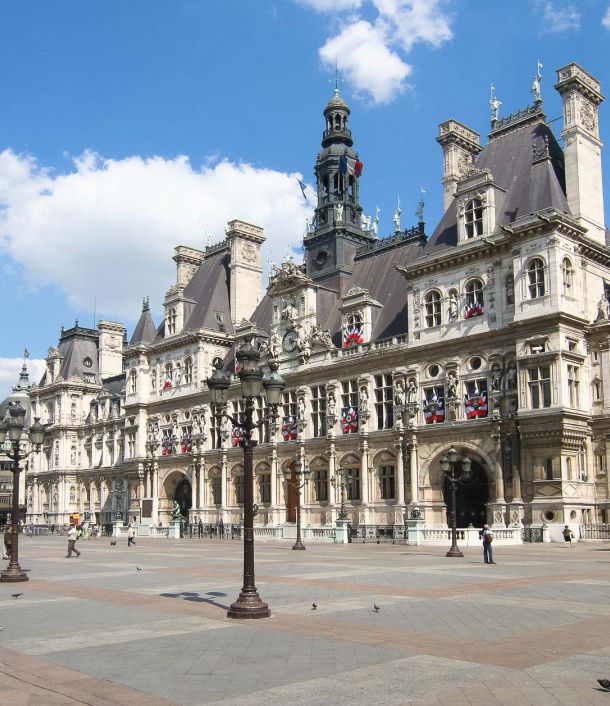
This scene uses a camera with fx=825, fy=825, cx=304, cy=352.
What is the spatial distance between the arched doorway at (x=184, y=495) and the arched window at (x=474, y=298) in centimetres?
3281

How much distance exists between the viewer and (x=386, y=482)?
174 feet

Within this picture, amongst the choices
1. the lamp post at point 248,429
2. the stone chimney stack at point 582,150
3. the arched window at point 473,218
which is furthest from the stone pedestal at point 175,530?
the lamp post at point 248,429

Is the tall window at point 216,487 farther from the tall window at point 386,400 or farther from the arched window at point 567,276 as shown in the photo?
the arched window at point 567,276

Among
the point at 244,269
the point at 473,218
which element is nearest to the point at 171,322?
the point at 244,269

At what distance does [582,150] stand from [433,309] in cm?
1268

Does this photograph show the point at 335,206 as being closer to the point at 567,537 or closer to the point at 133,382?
the point at 133,382

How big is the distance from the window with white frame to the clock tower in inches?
728

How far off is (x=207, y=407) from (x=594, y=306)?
33.5 metres

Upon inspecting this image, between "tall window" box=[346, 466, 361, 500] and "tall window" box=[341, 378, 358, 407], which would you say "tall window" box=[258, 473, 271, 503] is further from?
"tall window" box=[341, 378, 358, 407]

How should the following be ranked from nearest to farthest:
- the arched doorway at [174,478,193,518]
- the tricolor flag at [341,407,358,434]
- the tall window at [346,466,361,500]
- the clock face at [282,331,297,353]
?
1. the tall window at [346,466,361,500]
2. the tricolor flag at [341,407,358,434]
3. the clock face at [282,331,297,353]
4. the arched doorway at [174,478,193,518]

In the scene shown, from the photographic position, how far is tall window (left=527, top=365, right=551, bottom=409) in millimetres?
42950

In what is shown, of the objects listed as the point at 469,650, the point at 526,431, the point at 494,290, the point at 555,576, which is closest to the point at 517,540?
the point at 526,431

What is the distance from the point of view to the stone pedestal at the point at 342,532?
46.4 metres

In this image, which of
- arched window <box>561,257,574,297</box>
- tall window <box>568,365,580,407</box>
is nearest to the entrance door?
tall window <box>568,365,580,407</box>
